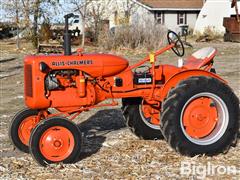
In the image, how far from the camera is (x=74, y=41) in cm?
3216

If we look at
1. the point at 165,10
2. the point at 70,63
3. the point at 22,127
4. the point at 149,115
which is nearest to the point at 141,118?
the point at 149,115

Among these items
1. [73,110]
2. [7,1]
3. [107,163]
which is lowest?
[107,163]

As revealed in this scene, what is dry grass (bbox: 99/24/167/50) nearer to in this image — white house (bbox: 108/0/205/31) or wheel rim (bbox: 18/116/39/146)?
white house (bbox: 108/0/205/31)

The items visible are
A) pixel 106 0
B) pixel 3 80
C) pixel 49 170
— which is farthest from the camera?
pixel 106 0

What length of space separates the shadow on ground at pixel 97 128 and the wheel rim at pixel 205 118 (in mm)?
1312

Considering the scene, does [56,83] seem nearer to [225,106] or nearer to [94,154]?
[94,154]

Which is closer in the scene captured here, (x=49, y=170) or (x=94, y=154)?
(x=49, y=170)

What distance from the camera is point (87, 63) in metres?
6.01

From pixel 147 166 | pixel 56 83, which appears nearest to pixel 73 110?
pixel 56 83

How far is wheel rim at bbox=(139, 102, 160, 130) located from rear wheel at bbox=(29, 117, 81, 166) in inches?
56.1

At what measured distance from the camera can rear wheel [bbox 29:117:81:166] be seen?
221 inches

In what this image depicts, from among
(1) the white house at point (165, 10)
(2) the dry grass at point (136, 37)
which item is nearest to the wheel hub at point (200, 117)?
(2) the dry grass at point (136, 37)

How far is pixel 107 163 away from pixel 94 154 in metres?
0.46

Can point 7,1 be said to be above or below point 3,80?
above
